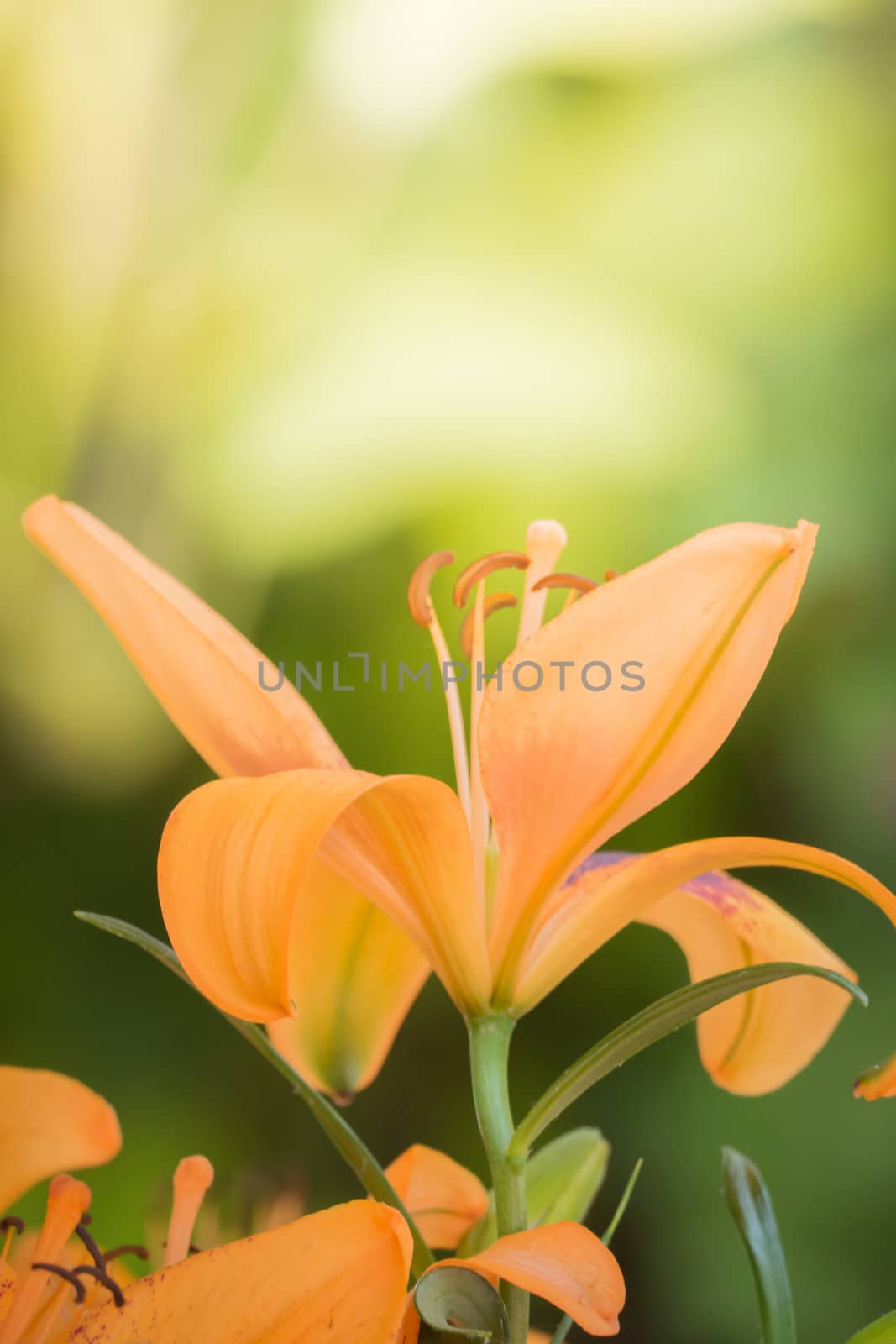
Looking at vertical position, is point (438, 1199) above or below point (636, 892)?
below

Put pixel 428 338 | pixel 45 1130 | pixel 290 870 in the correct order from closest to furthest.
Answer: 1. pixel 290 870
2. pixel 45 1130
3. pixel 428 338

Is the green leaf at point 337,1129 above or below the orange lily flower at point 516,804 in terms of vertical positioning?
below

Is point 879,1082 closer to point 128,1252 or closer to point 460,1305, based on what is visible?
point 460,1305

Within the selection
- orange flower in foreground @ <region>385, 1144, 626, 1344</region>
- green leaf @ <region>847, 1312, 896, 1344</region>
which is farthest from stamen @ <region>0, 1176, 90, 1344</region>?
green leaf @ <region>847, 1312, 896, 1344</region>

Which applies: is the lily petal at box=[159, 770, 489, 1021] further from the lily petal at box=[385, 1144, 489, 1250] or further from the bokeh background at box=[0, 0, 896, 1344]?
the bokeh background at box=[0, 0, 896, 1344]

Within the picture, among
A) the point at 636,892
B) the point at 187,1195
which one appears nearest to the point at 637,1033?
the point at 636,892

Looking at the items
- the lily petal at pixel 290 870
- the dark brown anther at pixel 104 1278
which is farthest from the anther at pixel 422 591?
the dark brown anther at pixel 104 1278

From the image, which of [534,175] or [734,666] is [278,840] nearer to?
[734,666]

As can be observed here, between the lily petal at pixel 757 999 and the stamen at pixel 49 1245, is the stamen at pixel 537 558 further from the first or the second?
the stamen at pixel 49 1245
